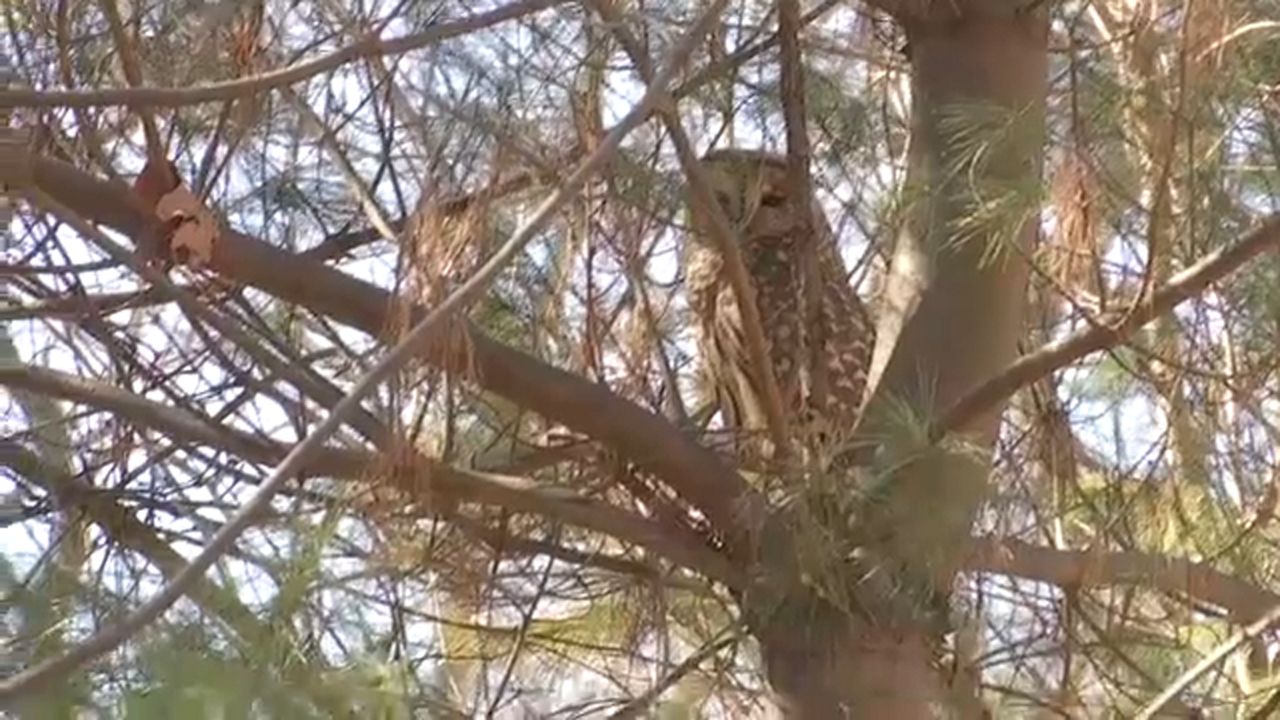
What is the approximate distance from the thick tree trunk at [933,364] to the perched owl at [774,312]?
0.40 feet

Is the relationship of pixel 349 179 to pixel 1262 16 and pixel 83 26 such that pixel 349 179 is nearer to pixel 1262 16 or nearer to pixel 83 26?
pixel 83 26

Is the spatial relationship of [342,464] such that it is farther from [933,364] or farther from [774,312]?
[774,312]

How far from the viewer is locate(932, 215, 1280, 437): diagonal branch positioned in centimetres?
177

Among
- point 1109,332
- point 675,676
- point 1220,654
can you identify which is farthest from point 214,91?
point 1220,654

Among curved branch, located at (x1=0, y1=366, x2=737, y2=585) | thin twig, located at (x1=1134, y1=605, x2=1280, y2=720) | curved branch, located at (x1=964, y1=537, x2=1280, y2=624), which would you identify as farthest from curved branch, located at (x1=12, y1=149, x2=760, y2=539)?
thin twig, located at (x1=1134, y1=605, x2=1280, y2=720)

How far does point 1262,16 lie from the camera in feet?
5.88

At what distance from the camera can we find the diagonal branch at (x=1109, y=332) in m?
1.77

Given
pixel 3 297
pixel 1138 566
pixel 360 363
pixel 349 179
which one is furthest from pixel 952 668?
pixel 3 297

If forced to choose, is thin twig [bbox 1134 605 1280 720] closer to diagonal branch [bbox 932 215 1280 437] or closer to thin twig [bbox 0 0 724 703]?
diagonal branch [bbox 932 215 1280 437]

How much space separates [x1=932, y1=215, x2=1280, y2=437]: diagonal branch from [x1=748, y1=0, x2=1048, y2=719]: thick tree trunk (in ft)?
0.14

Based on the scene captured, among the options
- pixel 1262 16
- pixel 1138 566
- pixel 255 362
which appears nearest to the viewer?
pixel 1262 16

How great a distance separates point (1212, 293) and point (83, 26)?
1.13 m

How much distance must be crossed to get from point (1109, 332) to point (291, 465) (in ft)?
2.57

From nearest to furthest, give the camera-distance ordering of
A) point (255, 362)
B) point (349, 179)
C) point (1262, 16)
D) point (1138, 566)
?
point (1262, 16) < point (255, 362) < point (1138, 566) < point (349, 179)
